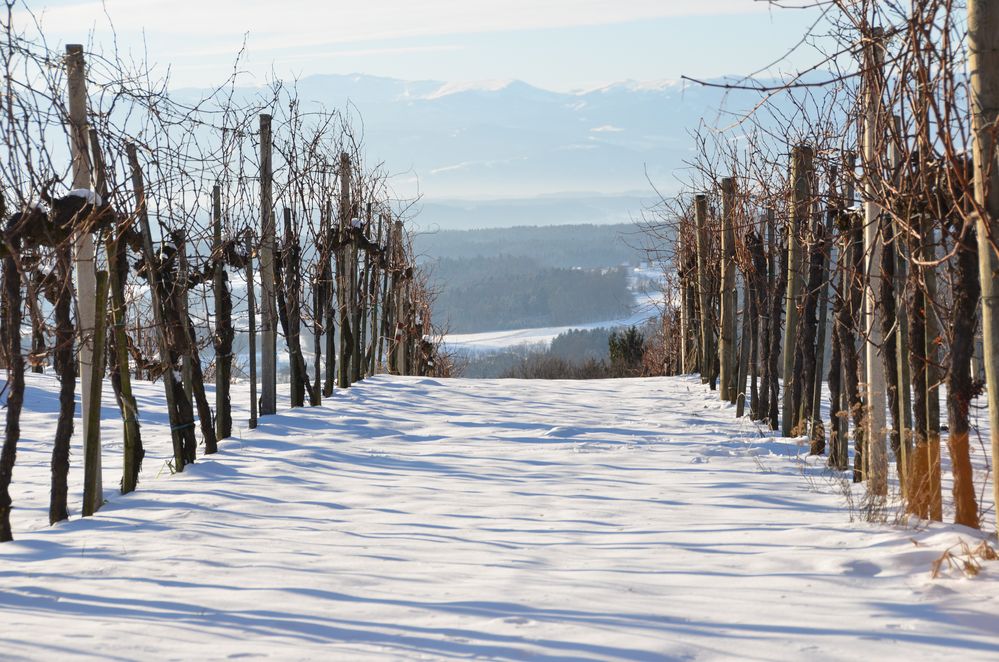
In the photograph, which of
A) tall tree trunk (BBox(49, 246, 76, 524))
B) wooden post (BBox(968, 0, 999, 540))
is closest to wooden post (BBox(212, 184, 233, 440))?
tall tree trunk (BBox(49, 246, 76, 524))

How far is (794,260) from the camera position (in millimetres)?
7508

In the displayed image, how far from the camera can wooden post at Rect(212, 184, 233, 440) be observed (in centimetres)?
752

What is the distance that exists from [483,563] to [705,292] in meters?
8.80

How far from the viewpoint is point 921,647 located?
292 cm

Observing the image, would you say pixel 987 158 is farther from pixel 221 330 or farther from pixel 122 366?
pixel 221 330

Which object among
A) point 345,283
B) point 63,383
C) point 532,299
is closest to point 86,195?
point 63,383

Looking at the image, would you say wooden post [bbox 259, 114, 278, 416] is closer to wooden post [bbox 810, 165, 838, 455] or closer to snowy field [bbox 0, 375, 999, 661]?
snowy field [bbox 0, 375, 999, 661]

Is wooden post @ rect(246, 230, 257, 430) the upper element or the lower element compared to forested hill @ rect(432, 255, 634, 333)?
lower

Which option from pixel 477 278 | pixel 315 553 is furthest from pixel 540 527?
pixel 477 278

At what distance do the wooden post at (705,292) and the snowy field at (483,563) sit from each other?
4.59 metres

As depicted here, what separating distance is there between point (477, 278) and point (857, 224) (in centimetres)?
11836

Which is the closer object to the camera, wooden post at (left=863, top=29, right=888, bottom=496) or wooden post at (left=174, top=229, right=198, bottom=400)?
wooden post at (left=863, top=29, right=888, bottom=496)

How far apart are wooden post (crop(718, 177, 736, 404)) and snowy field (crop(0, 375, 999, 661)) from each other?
2.84 m

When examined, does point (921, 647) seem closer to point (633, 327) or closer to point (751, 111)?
point (751, 111)
